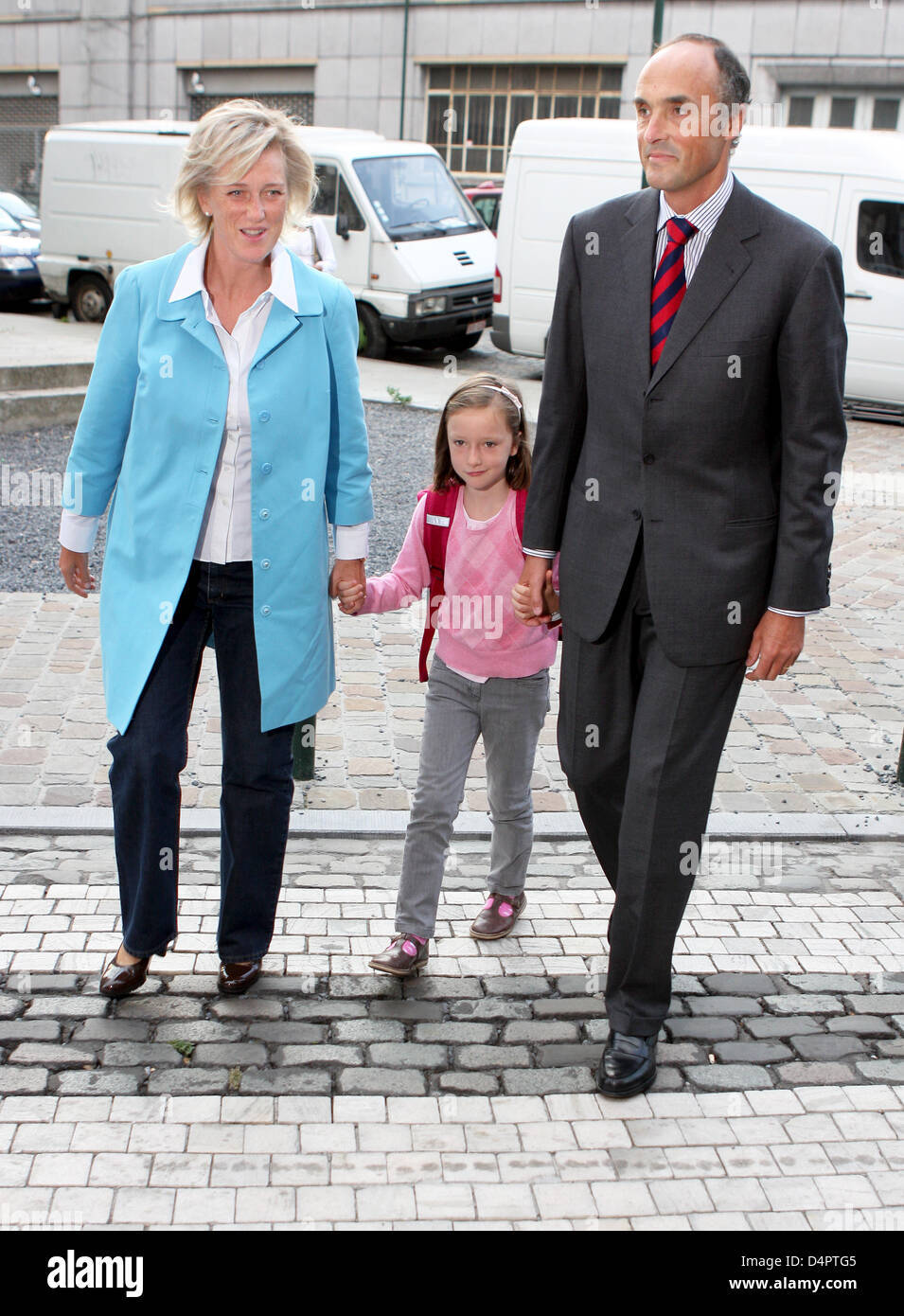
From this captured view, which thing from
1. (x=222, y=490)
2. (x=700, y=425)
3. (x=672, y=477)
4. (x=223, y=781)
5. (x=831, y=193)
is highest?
(x=831, y=193)

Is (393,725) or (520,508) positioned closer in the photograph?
(520,508)

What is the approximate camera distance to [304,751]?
4.87m

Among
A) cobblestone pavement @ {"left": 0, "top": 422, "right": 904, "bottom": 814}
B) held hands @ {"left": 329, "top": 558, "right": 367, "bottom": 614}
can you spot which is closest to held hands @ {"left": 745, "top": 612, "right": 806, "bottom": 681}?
held hands @ {"left": 329, "top": 558, "right": 367, "bottom": 614}

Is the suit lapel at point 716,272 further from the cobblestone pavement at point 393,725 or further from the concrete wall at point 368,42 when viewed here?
the concrete wall at point 368,42

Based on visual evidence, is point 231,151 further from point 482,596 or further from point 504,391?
point 482,596

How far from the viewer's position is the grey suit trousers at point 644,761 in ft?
10.5

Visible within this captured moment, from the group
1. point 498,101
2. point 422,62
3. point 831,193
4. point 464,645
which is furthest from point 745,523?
point 422,62

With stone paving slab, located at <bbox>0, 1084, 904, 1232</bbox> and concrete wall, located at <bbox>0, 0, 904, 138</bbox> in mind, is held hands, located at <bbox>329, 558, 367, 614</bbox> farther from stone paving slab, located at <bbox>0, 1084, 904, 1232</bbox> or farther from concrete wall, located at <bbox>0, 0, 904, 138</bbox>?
concrete wall, located at <bbox>0, 0, 904, 138</bbox>

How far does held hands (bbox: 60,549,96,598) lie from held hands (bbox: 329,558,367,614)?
1.96 ft

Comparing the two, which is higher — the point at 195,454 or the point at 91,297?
the point at 195,454

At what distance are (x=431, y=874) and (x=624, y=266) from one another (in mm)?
1568

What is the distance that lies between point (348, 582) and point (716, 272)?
3.78ft
